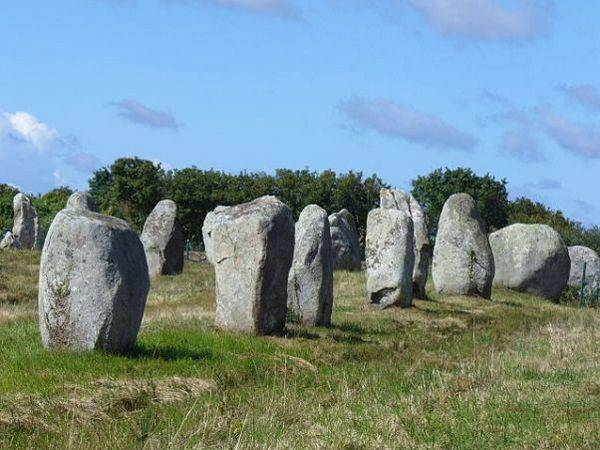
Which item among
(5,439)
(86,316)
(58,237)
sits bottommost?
(5,439)

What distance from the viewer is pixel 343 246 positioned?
137 feet

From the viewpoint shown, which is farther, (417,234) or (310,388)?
(417,234)

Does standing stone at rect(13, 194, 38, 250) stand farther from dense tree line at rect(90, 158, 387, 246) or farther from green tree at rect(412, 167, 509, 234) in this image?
green tree at rect(412, 167, 509, 234)

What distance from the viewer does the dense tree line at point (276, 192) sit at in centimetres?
7006

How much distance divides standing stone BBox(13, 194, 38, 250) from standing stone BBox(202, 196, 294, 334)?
109 feet

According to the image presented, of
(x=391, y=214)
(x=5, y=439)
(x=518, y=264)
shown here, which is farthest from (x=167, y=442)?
(x=518, y=264)

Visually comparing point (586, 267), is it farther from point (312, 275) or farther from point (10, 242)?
point (312, 275)

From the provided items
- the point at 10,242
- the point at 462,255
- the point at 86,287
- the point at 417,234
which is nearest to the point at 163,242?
the point at 417,234

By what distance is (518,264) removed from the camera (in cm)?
3778

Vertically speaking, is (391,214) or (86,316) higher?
(391,214)

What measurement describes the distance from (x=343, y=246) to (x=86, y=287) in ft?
86.3

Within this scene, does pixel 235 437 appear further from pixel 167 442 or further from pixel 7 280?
pixel 7 280

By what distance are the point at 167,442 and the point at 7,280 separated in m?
24.5

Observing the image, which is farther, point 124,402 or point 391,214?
point 391,214
